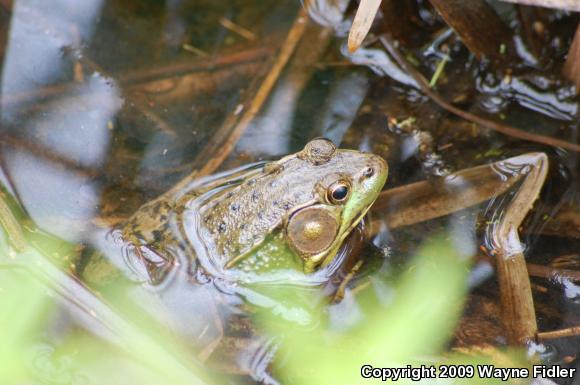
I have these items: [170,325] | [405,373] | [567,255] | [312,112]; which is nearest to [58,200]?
[170,325]

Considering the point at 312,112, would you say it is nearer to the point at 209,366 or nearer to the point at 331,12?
the point at 331,12

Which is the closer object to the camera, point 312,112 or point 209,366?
point 209,366

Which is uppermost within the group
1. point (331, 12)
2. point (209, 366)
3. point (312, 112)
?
point (331, 12)

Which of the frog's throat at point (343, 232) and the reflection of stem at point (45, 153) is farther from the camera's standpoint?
the reflection of stem at point (45, 153)

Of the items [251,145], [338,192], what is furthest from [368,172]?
[251,145]

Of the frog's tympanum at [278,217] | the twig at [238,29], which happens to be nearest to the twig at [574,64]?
the frog's tympanum at [278,217]

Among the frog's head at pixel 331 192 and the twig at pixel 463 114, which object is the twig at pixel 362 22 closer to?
the frog's head at pixel 331 192

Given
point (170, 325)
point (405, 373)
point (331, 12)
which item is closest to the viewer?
point (405, 373)

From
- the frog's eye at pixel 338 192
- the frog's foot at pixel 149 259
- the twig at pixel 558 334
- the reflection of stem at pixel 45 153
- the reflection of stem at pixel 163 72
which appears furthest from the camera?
the reflection of stem at pixel 163 72
